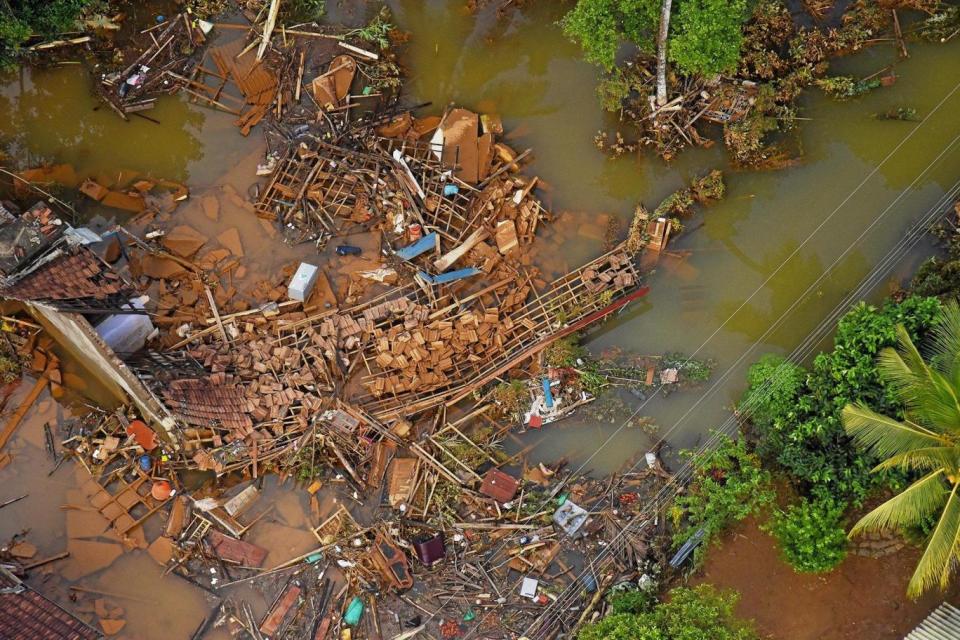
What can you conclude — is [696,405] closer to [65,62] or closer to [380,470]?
[380,470]

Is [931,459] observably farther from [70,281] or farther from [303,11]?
[303,11]

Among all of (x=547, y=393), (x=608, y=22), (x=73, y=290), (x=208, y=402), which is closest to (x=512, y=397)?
(x=547, y=393)

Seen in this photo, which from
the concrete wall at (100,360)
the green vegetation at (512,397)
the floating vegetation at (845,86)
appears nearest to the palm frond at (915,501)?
the green vegetation at (512,397)

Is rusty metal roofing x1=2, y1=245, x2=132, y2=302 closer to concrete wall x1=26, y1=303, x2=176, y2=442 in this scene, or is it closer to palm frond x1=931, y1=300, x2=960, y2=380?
concrete wall x1=26, y1=303, x2=176, y2=442

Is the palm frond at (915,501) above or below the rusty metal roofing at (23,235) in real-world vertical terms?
below

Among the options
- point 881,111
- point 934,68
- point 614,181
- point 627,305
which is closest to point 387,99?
point 614,181

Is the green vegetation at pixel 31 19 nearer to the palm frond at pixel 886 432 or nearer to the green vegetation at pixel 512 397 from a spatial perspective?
the green vegetation at pixel 512 397

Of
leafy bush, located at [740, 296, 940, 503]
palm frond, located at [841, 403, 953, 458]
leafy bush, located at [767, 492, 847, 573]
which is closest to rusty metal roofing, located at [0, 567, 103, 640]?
leafy bush, located at [767, 492, 847, 573]
